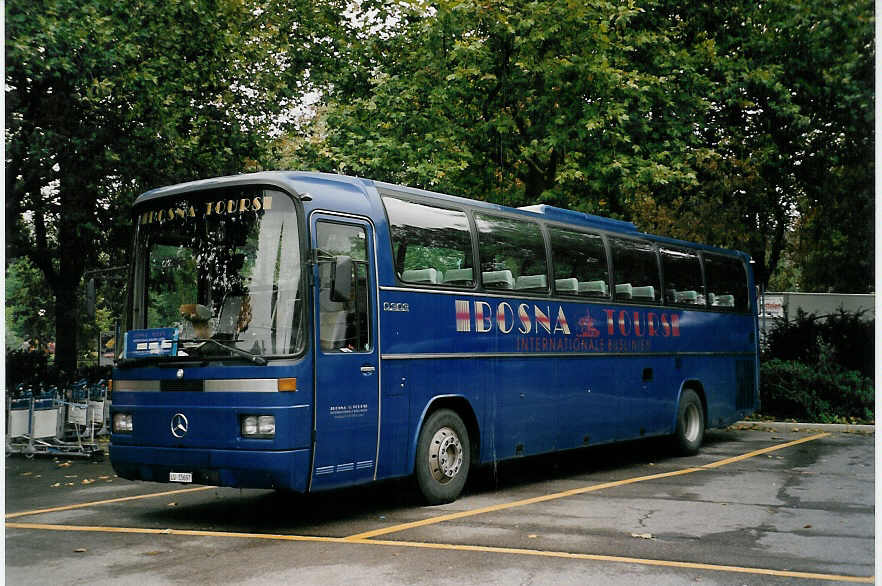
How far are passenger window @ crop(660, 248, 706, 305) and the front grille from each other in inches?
325

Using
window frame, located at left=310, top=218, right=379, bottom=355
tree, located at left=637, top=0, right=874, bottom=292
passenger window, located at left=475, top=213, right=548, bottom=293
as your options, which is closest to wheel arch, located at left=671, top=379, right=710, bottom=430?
passenger window, located at left=475, top=213, right=548, bottom=293

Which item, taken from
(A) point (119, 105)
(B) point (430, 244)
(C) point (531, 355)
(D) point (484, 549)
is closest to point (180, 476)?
(D) point (484, 549)

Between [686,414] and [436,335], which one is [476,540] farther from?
[686,414]

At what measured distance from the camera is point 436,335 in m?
10.4

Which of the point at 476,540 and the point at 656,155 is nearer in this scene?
the point at 476,540

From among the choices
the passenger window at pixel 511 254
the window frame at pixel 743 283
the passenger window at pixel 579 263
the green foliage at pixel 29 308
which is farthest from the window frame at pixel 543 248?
the green foliage at pixel 29 308

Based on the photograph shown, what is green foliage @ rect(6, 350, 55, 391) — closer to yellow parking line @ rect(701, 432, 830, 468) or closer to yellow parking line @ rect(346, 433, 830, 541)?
yellow parking line @ rect(346, 433, 830, 541)

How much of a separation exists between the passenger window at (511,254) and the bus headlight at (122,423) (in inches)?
161

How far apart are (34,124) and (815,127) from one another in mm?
15593

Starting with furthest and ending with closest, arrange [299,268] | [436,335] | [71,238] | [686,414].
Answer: [71,238] → [686,414] → [436,335] → [299,268]

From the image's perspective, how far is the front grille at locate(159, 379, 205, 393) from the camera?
8883 mm

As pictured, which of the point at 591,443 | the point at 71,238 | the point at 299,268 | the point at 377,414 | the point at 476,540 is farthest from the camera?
the point at 71,238

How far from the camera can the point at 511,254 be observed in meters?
11.7

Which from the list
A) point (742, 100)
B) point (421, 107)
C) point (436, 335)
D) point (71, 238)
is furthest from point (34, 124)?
point (742, 100)
